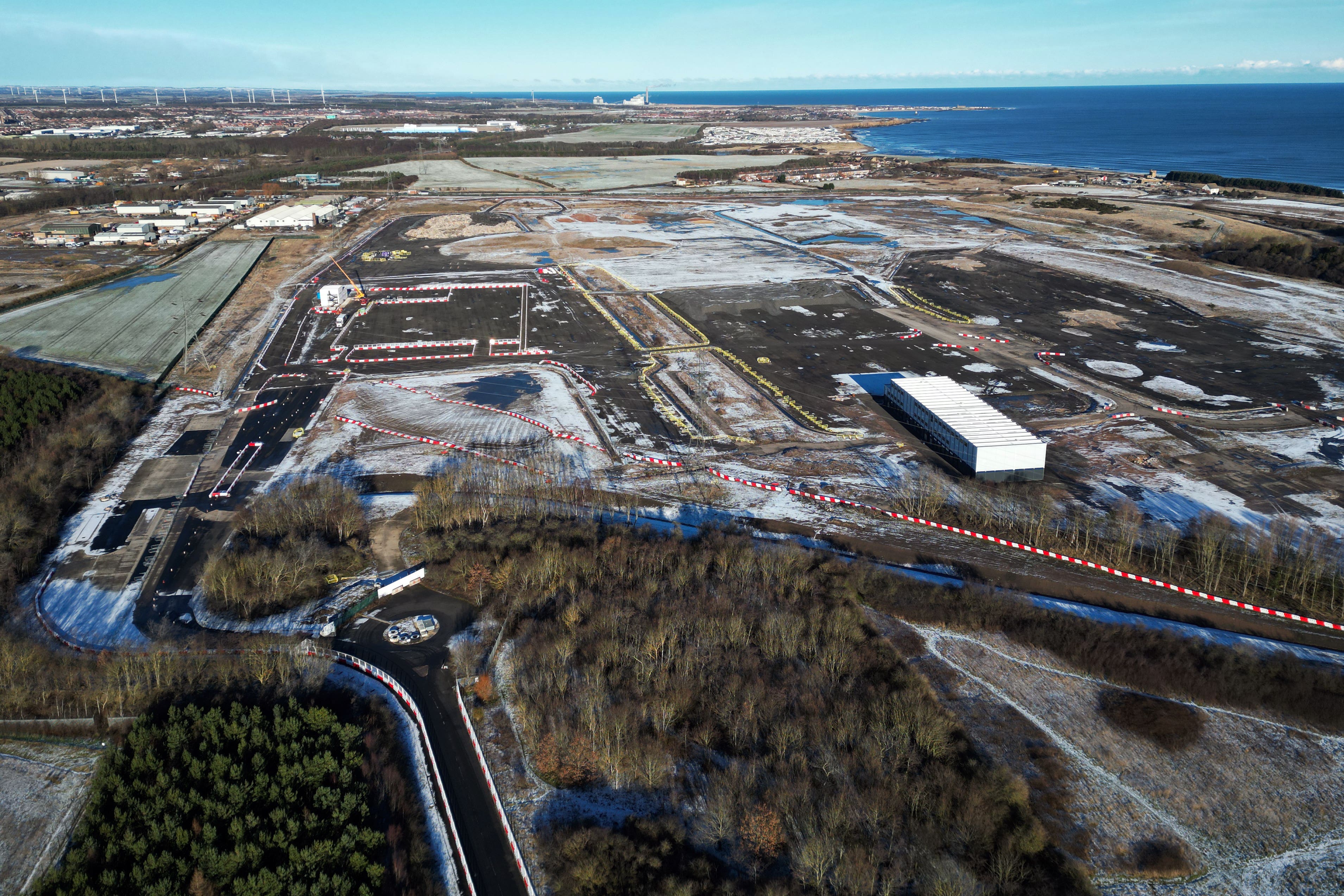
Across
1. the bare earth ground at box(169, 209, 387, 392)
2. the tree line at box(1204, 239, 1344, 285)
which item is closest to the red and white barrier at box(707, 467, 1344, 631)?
the bare earth ground at box(169, 209, 387, 392)

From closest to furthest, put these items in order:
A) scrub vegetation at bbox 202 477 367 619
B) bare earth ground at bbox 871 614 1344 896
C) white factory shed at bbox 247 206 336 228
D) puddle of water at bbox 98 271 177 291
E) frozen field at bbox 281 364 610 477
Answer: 1. bare earth ground at bbox 871 614 1344 896
2. scrub vegetation at bbox 202 477 367 619
3. frozen field at bbox 281 364 610 477
4. puddle of water at bbox 98 271 177 291
5. white factory shed at bbox 247 206 336 228

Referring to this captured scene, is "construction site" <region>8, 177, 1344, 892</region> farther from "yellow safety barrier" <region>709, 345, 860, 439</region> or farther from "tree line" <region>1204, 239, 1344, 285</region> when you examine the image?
"tree line" <region>1204, 239, 1344, 285</region>

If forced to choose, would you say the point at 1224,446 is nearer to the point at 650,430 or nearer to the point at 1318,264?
the point at 650,430

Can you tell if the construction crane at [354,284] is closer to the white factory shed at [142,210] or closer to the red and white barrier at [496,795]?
the white factory shed at [142,210]

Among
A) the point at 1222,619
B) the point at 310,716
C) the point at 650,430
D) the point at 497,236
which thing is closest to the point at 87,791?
the point at 310,716

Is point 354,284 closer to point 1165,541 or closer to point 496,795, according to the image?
point 496,795

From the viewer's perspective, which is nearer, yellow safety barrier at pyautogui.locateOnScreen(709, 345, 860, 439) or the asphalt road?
the asphalt road

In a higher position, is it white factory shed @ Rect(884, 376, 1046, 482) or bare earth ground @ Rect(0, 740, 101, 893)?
white factory shed @ Rect(884, 376, 1046, 482)

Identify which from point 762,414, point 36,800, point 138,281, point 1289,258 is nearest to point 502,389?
point 762,414
